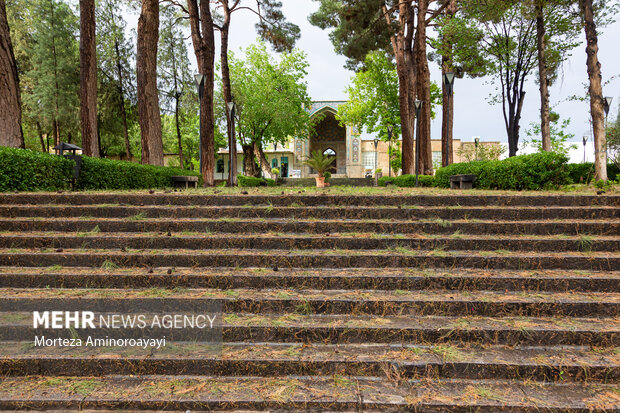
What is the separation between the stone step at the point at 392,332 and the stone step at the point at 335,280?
45 centimetres

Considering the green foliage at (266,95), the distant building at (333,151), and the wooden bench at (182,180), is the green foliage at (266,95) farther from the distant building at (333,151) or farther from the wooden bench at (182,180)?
the wooden bench at (182,180)

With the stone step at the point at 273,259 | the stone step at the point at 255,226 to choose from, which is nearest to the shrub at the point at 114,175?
the stone step at the point at 255,226

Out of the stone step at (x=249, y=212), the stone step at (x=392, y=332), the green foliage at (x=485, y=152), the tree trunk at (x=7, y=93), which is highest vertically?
the green foliage at (x=485, y=152)

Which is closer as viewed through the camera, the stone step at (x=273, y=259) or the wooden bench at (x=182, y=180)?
the stone step at (x=273, y=259)

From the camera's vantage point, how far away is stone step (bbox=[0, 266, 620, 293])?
133 inches

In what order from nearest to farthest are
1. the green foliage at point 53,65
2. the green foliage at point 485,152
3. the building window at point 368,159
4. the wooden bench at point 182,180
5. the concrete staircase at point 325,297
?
1. the concrete staircase at point 325,297
2. the wooden bench at point 182,180
3. the green foliage at point 53,65
4. the green foliage at point 485,152
5. the building window at point 368,159

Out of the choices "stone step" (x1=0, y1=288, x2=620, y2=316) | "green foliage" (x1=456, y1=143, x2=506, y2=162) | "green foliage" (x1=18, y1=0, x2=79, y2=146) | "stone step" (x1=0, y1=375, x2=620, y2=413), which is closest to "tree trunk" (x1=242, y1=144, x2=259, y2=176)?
"green foliage" (x1=18, y1=0, x2=79, y2=146)

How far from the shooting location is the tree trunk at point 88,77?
30.6ft

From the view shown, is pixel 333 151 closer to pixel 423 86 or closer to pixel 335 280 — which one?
pixel 423 86

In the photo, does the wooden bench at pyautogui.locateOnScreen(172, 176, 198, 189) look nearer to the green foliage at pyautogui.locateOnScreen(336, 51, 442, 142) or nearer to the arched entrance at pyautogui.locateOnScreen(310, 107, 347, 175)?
the green foliage at pyautogui.locateOnScreen(336, 51, 442, 142)

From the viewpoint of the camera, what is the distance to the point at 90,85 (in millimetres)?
9688

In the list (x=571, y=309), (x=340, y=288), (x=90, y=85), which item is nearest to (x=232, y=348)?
(x=340, y=288)

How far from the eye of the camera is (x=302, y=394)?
2.36 metres

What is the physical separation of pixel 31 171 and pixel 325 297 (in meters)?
5.72
